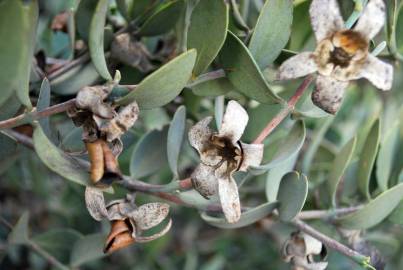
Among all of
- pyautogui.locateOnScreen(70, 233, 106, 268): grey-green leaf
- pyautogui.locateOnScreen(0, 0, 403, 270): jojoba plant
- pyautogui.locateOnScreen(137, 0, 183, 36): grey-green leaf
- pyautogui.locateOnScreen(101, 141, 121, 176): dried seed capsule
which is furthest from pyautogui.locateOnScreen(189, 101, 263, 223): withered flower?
pyautogui.locateOnScreen(70, 233, 106, 268): grey-green leaf

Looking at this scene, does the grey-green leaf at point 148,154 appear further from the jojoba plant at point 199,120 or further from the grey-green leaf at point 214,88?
the grey-green leaf at point 214,88

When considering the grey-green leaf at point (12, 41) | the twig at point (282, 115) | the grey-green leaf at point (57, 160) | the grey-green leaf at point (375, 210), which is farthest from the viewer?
the grey-green leaf at point (375, 210)

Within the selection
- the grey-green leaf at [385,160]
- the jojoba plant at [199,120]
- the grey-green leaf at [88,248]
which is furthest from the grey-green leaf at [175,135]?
the grey-green leaf at [385,160]

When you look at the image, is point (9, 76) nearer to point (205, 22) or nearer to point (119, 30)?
point (205, 22)

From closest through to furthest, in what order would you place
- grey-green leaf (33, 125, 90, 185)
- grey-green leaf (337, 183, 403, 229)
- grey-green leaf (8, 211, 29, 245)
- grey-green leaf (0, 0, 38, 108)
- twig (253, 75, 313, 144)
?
grey-green leaf (0, 0, 38, 108) → grey-green leaf (33, 125, 90, 185) → twig (253, 75, 313, 144) → grey-green leaf (337, 183, 403, 229) → grey-green leaf (8, 211, 29, 245)

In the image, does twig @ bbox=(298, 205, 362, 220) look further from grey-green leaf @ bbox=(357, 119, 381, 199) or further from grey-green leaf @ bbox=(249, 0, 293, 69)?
grey-green leaf @ bbox=(249, 0, 293, 69)

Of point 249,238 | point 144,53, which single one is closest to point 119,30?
Answer: point 144,53
